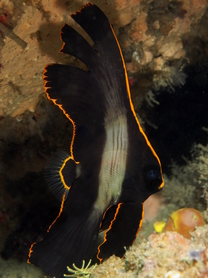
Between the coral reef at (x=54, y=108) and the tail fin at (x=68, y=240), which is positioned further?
the coral reef at (x=54, y=108)

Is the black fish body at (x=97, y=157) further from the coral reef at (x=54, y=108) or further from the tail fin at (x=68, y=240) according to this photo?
the coral reef at (x=54, y=108)

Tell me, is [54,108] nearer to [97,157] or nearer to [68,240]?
[97,157]

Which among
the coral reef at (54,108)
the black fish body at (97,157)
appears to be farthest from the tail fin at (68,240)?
the coral reef at (54,108)

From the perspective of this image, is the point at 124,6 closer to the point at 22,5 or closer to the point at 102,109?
the point at 22,5

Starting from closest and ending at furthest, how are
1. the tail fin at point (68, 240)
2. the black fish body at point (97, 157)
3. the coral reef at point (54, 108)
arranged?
the black fish body at point (97, 157), the tail fin at point (68, 240), the coral reef at point (54, 108)

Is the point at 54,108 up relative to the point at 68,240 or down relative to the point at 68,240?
up

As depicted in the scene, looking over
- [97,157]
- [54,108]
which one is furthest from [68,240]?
[54,108]

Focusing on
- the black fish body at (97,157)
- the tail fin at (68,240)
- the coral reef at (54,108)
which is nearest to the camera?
the black fish body at (97,157)

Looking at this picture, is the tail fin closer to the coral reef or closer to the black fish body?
the black fish body
